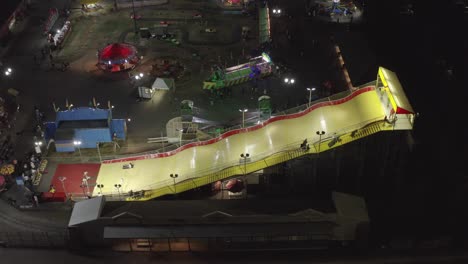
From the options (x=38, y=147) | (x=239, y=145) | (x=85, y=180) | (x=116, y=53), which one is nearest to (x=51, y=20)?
(x=116, y=53)

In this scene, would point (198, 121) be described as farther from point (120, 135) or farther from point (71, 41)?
point (71, 41)

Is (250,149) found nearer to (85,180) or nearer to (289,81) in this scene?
(85,180)

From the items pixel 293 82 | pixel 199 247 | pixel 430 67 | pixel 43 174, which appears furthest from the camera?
pixel 293 82

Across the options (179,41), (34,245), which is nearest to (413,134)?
(34,245)

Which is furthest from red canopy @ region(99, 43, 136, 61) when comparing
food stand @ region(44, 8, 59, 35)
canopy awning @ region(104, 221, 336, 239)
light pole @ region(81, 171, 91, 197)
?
canopy awning @ region(104, 221, 336, 239)

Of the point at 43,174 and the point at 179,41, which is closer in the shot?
the point at 43,174
